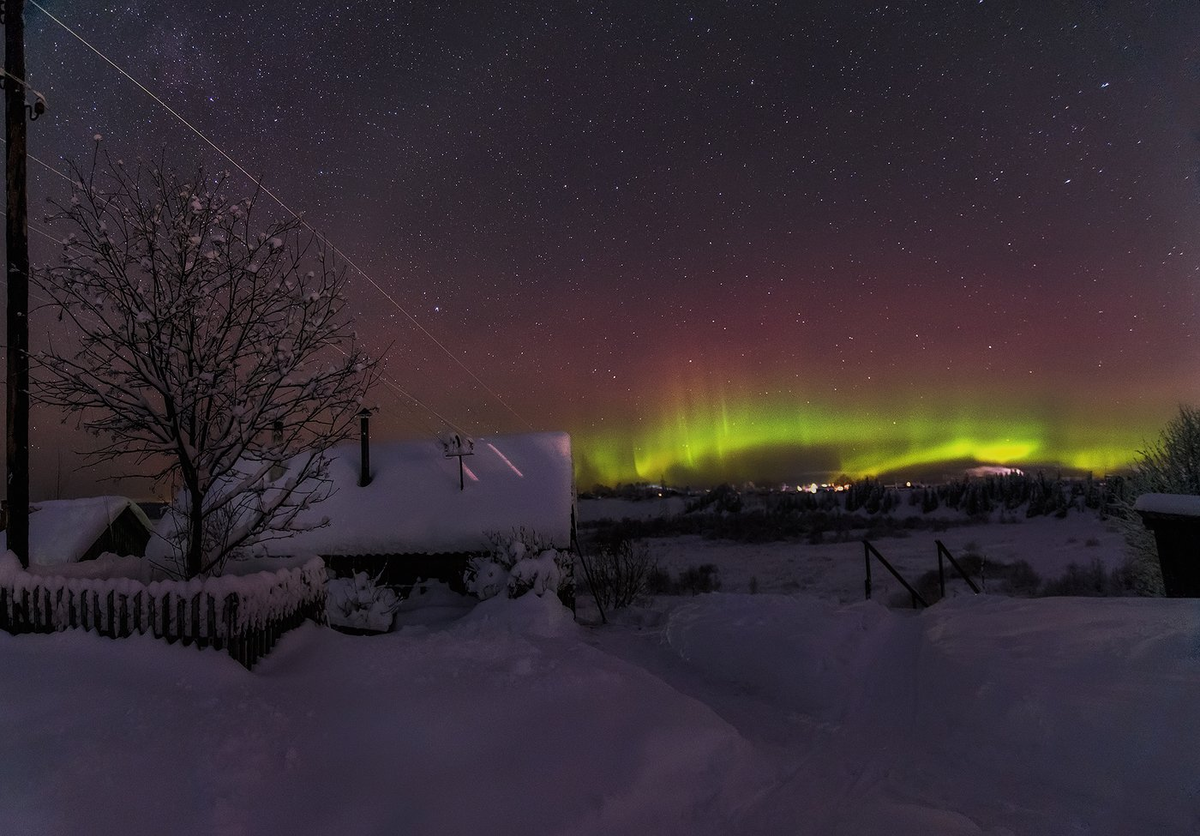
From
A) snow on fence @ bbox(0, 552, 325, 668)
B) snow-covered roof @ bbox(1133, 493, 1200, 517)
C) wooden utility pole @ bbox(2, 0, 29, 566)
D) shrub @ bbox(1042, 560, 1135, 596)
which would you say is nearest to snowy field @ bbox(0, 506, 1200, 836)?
snow on fence @ bbox(0, 552, 325, 668)

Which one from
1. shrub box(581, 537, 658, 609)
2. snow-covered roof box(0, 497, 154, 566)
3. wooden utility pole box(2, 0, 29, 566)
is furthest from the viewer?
shrub box(581, 537, 658, 609)

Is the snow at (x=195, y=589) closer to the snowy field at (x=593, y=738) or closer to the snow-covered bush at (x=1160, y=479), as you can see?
the snowy field at (x=593, y=738)

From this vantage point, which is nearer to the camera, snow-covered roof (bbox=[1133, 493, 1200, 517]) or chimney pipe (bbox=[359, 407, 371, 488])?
snow-covered roof (bbox=[1133, 493, 1200, 517])

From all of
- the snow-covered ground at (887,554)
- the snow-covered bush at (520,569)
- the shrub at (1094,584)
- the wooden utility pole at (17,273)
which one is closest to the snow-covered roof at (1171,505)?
the shrub at (1094,584)

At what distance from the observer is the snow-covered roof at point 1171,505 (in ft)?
32.9

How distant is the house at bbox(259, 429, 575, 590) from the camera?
667 inches

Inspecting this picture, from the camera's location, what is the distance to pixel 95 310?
8.77 m

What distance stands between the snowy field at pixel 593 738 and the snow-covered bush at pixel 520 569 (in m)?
4.73

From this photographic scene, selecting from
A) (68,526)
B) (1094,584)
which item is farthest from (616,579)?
(68,526)

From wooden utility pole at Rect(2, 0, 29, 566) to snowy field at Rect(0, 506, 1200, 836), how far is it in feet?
8.73

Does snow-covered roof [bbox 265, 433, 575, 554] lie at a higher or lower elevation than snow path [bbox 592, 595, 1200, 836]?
higher

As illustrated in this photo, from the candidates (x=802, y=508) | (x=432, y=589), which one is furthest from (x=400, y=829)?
(x=802, y=508)

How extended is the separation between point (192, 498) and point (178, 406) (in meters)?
1.19

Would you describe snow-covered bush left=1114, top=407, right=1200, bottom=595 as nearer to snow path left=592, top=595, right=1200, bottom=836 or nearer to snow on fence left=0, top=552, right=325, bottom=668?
snow path left=592, top=595, right=1200, bottom=836
